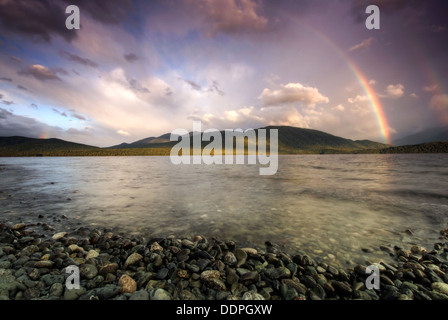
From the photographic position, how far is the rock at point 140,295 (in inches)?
159

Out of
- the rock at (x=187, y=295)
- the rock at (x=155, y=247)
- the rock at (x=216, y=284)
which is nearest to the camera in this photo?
the rock at (x=187, y=295)

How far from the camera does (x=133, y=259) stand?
5461 millimetres

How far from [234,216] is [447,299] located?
7384 mm

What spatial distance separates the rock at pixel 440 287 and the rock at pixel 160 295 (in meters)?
5.77

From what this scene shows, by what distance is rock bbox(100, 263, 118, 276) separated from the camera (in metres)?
4.92

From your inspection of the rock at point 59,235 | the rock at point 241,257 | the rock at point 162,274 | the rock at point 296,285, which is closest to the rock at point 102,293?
the rock at point 162,274

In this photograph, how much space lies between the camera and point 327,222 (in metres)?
9.26

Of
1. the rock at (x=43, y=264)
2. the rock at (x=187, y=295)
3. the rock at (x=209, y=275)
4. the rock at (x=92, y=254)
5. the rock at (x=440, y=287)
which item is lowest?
the rock at (x=187, y=295)

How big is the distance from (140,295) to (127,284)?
0.48 metres

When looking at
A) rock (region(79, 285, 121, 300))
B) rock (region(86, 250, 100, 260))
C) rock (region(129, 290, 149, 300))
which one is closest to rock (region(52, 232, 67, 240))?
rock (region(86, 250, 100, 260))

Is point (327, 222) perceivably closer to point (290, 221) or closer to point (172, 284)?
point (290, 221)

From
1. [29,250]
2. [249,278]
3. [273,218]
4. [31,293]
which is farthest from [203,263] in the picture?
[273,218]

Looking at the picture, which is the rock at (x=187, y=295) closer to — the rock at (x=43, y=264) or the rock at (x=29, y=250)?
the rock at (x=43, y=264)
